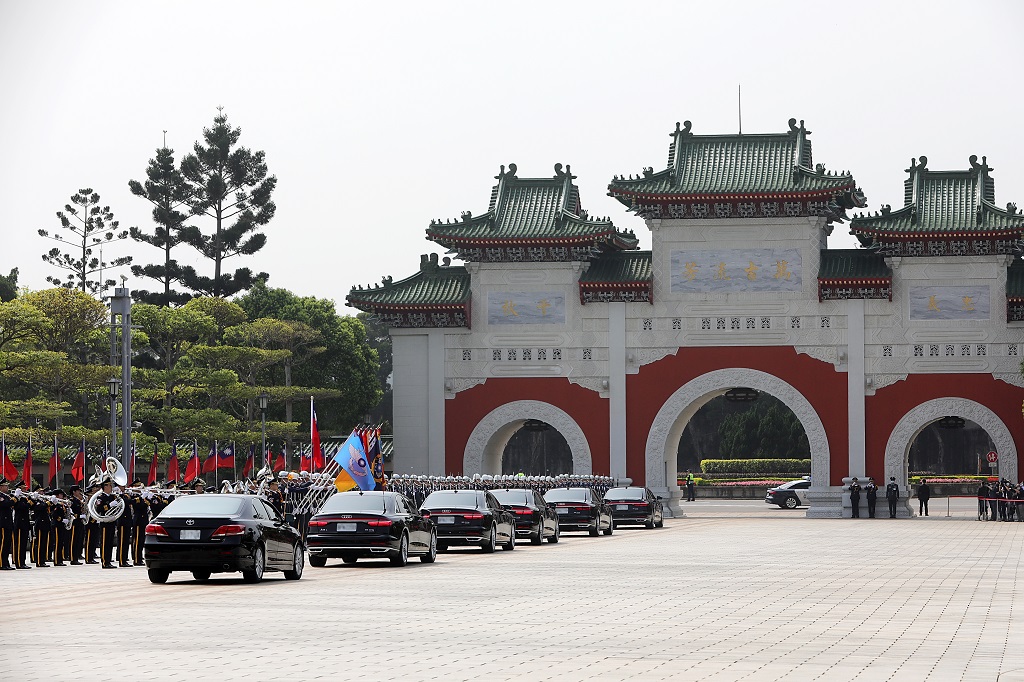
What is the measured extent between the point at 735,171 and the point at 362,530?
100 ft

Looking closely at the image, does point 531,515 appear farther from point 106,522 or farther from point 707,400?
point 707,400

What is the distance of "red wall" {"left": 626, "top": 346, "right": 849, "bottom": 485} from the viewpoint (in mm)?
52156

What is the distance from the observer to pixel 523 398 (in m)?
54.1

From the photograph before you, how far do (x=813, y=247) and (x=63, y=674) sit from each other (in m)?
42.9

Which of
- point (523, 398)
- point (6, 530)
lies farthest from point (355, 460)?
point (523, 398)

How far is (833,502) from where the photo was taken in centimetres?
5194

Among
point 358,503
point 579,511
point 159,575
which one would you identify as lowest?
point 579,511

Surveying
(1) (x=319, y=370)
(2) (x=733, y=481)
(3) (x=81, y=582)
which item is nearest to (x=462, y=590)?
(3) (x=81, y=582)

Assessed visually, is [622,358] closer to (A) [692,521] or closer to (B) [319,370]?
(A) [692,521]

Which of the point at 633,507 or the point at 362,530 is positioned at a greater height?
the point at 362,530

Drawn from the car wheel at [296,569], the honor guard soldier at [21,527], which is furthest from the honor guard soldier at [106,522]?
the car wheel at [296,569]

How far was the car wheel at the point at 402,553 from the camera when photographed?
26.2 metres

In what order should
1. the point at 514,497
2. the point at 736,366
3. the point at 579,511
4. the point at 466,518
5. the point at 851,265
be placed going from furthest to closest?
1. the point at 736,366
2. the point at 851,265
3. the point at 579,511
4. the point at 514,497
5. the point at 466,518

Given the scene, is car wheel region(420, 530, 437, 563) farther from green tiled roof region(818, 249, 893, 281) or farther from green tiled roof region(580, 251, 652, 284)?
green tiled roof region(818, 249, 893, 281)
